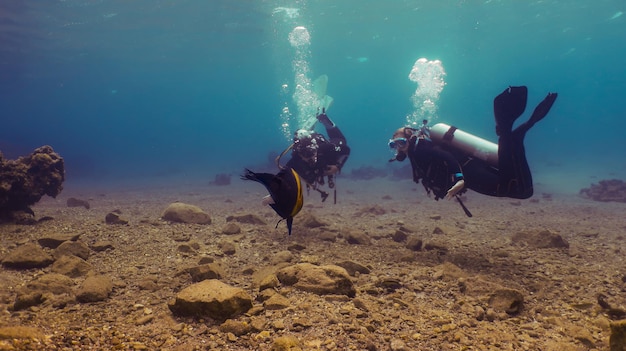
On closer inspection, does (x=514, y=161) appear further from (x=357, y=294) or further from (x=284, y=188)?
(x=284, y=188)

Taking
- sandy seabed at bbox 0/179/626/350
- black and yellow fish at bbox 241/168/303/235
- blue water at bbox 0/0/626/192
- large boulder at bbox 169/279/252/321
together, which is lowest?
sandy seabed at bbox 0/179/626/350

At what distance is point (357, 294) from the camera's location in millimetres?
4250

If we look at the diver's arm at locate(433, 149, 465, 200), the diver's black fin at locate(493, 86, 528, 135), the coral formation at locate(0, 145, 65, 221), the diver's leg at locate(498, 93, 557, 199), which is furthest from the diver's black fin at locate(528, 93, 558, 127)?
the coral formation at locate(0, 145, 65, 221)

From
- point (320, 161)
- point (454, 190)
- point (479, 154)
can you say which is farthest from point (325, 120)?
point (454, 190)

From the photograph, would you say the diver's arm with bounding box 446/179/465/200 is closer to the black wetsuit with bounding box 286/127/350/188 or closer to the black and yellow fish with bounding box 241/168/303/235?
the black wetsuit with bounding box 286/127/350/188

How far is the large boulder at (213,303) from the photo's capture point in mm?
3381

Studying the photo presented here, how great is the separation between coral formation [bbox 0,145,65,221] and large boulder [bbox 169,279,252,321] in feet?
22.3

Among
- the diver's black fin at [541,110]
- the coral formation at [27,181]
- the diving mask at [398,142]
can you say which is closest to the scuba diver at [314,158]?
the diving mask at [398,142]

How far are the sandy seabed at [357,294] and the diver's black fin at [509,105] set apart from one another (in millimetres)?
2644

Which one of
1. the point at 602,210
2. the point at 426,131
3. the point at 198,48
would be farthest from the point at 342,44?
the point at 426,131

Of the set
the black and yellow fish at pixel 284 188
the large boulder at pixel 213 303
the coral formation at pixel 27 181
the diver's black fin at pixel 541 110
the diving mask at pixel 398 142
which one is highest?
the diver's black fin at pixel 541 110

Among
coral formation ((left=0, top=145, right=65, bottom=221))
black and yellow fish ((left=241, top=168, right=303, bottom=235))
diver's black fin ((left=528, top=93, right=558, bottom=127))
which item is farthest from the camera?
coral formation ((left=0, top=145, right=65, bottom=221))

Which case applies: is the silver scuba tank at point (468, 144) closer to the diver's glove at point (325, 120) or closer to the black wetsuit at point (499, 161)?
the black wetsuit at point (499, 161)

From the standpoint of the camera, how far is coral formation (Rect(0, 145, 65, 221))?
25.1 feet
